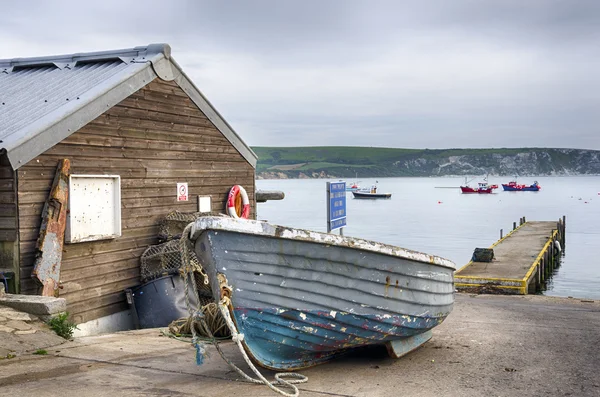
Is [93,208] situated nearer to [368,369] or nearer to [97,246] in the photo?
[97,246]

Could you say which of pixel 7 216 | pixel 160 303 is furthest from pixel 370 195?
pixel 7 216

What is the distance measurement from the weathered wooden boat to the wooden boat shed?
177 inches

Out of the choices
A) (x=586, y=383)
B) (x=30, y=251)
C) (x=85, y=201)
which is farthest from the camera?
(x=85, y=201)

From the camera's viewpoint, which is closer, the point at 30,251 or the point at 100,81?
the point at 30,251

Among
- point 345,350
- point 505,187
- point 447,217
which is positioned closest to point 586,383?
point 345,350

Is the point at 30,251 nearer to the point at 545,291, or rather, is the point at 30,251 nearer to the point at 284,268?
the point at 284,268

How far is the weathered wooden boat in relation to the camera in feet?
20.9

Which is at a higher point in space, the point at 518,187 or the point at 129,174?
the point at 129,174

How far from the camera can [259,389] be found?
670cm

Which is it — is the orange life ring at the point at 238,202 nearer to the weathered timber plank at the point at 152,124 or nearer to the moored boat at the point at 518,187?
the weathered timber plank at the point at 152,124

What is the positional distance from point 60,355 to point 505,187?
161673 mm

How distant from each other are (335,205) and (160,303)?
425cm

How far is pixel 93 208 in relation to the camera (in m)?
11.0

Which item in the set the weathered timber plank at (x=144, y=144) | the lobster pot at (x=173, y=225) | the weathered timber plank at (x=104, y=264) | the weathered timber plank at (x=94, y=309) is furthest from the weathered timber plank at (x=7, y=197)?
the lobster pot at (x=173, y=225)
